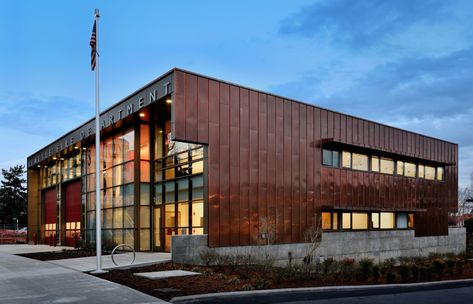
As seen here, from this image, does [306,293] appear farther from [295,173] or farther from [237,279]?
[295,173]

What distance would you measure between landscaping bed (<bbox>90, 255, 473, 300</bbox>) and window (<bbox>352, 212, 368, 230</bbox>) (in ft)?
32.4

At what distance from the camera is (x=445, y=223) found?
37.5 m

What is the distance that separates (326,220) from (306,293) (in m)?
14.7

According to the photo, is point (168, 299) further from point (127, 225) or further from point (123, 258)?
point (127, 225)

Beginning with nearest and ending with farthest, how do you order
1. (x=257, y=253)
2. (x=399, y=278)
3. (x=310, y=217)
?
(x=399, y=278) < (x=257, y=253) < (x=310, y=217)

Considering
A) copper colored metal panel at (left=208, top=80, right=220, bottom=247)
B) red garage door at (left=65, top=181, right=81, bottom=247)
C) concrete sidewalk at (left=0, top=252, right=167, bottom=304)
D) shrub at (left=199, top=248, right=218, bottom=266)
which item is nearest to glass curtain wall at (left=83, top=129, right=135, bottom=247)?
red garage door at (left=65, top=181, right=81, bottom=247)

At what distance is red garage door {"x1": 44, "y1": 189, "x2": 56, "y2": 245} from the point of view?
1648 inches

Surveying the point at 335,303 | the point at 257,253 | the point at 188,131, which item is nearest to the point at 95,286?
the point at 335,303

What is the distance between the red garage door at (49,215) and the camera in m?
41.8

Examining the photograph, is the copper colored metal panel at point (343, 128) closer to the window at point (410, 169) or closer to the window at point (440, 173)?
the window at point (410, 169)

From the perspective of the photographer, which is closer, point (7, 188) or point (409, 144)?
point (409, 144)

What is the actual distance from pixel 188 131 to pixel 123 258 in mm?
6824

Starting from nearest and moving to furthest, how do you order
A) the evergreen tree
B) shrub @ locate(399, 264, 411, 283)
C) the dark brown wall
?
1. shrub @ locate(399, 264, 411, 283)
2. the dark brown wall
3. the evergreen tree

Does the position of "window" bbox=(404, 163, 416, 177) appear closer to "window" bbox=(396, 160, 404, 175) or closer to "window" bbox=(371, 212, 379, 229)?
"window" bbox=(396, 160, 404, 175)
